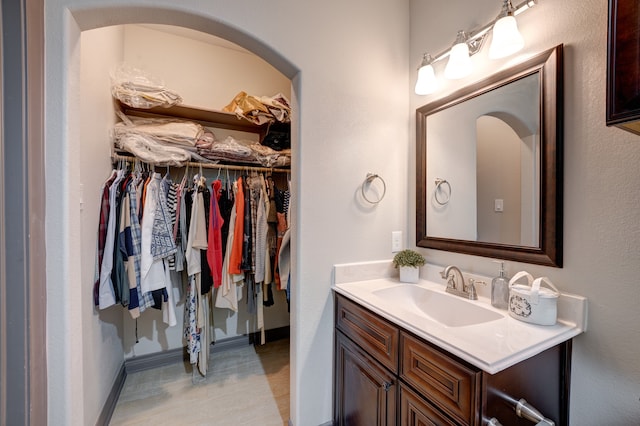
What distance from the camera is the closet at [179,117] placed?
1491 millimetres

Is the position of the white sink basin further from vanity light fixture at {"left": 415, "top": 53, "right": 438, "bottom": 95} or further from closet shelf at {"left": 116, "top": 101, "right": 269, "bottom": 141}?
closet shelf at {"left": 116, "top": 101, "right": 269, "bottom": 141}

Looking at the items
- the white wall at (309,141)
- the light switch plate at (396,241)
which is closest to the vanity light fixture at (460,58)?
the white wall at (309,141)

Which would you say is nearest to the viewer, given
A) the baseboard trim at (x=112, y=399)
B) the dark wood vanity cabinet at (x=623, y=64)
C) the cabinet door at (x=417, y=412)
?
the dark wood vanity cabinet at (x=623, y=64)

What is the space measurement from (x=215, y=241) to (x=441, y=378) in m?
1.56

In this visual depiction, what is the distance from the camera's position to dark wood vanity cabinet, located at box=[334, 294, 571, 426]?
2.49ft

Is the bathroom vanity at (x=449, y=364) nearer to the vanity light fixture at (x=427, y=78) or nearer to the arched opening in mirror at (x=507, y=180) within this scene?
the arched opening in mirror at (x=507, y=180)

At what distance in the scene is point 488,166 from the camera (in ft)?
4.17

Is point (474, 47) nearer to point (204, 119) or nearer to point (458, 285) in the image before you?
point (458, 285)

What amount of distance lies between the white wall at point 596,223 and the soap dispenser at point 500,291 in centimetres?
12

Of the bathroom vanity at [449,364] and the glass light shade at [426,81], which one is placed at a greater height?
the glass light shade at [426,81]

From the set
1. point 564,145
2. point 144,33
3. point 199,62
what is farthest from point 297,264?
point 144,33

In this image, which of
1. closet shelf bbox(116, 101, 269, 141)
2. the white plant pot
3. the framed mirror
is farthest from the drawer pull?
closet shelf bbox(116, 101, 269, 141)

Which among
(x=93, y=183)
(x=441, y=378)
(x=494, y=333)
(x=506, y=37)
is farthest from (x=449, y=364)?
(x=93, y=183)

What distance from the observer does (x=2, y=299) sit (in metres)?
0.69
